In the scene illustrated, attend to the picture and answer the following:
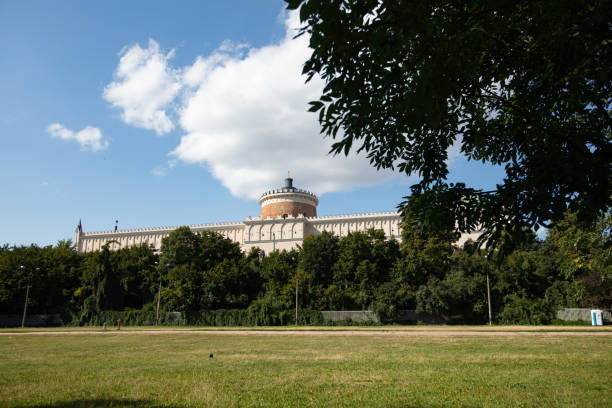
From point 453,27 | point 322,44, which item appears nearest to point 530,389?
point 453,27

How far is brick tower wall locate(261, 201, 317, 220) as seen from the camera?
307 ft

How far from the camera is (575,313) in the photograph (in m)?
35.8

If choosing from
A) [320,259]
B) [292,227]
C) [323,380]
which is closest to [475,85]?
[323,380]

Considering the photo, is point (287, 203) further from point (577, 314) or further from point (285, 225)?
point (577, 314)

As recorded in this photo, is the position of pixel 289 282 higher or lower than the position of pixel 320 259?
lower

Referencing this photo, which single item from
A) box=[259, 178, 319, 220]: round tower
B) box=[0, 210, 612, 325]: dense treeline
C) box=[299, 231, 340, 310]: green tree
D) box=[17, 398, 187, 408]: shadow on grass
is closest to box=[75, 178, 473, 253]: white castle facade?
box=[259, 178, 319, 220]: round tower

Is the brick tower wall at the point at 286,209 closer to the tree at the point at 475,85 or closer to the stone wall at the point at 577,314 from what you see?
the stone wall at the point at 577,314

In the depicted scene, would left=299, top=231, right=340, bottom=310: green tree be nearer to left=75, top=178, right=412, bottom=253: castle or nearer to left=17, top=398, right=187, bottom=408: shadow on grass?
left=75, top=178, right=412, bottom=253: castle

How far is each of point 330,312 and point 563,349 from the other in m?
31.5

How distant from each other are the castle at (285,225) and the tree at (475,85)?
78.0m

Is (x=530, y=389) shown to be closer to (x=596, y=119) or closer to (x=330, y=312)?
(x=596, y=119)

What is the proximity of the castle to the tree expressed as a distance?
256ft

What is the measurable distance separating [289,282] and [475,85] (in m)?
44.5

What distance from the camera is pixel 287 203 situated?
94688 mm
